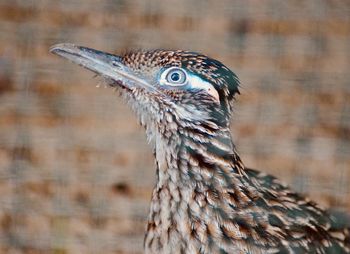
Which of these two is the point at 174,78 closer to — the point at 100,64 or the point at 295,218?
the point at 100,64

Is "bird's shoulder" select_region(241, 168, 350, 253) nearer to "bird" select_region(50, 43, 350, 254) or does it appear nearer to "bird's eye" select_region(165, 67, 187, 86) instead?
"bird" select_region(50, 43, 350, 254)

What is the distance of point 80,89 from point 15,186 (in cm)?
70

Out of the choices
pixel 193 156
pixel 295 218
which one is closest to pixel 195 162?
pixel 193 156

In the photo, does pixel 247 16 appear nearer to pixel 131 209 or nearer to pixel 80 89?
pixel 80 89

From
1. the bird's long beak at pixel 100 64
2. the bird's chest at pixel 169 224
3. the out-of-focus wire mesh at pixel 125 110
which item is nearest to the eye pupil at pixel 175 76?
the bird's long beak at pixel 100 64

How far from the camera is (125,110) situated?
5.03 metres

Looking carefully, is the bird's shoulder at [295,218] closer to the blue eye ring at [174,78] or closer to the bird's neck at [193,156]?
the bird's neck at [193,156]

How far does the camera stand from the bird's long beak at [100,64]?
3168mm

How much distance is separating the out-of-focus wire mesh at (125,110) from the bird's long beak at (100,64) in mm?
1427

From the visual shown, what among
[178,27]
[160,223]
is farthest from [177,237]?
[178,27]

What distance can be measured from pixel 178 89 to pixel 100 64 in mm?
274

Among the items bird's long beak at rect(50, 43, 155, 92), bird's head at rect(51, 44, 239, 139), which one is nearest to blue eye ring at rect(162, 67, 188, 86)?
bird's head at rect(51, 44, 239, 139)

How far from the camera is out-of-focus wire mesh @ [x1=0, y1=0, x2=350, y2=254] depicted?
179 inches

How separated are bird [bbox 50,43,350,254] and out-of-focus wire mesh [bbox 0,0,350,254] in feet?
4.13
